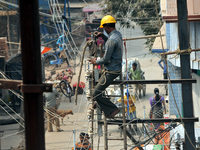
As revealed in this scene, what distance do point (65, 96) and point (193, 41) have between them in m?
10.6

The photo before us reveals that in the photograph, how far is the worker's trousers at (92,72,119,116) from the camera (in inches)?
212

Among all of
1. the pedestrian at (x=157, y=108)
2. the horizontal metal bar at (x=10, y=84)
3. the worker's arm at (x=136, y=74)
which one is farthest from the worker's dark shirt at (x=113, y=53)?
the worker's arm at (x=136, y=74)

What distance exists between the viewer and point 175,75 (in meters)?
11.5

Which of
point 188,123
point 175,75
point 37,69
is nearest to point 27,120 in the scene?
point 37,69

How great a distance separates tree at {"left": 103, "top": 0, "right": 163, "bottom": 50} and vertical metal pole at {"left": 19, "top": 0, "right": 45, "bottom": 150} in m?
13.9

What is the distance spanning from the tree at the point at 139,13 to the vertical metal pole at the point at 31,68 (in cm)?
1388

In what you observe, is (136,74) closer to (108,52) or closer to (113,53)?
A: (113,53)

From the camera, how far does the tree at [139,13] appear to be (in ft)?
54.0

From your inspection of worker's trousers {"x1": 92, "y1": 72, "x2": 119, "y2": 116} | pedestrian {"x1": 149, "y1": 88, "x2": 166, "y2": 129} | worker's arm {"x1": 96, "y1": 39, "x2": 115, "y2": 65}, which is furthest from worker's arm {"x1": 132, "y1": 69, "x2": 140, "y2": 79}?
worker's arm {"x1": 96, "y1": 39, "x2": 115, "y2": 65}

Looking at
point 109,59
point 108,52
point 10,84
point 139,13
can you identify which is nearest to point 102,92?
point 109,59

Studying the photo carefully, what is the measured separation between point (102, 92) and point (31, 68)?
10.0 ft

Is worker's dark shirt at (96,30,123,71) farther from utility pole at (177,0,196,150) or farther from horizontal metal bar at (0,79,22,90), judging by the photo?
horizontal metal bar at (0,79,22,90)

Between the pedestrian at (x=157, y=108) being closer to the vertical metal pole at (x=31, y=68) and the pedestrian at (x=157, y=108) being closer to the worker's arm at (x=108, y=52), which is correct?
the worker's arm at (x=108, y=52)

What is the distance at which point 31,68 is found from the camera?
8.28ft
